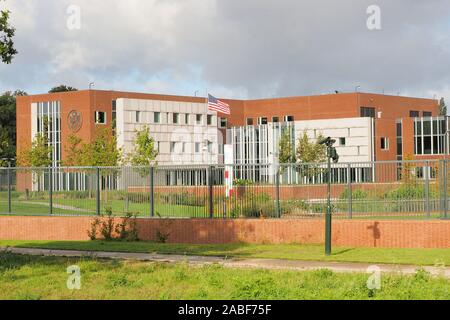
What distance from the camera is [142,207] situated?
2523 cm

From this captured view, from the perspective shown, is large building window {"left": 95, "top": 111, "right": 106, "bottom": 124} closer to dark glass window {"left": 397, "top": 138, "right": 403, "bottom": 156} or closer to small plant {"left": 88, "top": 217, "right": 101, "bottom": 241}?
dark glass window {"left": 397, "top": 138, "right": 403, "bottom": 156}

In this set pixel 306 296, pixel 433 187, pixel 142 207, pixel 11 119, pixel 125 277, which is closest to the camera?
pixel 306 296

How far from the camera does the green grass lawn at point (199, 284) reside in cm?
1177

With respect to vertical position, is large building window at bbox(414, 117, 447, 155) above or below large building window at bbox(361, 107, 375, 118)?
below

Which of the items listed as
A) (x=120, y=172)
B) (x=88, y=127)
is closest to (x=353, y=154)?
(x=88, y=127)

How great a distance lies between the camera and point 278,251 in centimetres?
2028

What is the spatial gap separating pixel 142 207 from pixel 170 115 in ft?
195

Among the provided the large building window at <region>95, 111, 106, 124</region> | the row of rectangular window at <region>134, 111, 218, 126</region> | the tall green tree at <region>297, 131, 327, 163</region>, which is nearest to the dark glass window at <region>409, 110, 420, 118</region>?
the row of rectangular window at <region>134, 111, 218, 126</region>

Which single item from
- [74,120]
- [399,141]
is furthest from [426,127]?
[74,120]

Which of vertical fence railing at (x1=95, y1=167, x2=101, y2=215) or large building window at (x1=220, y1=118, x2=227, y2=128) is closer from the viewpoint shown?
vertical fence railing at (x1=95, y1=167, x2=101, y2=215)

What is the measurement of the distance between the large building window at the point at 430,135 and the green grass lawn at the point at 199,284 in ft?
215

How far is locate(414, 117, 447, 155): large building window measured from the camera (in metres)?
77.2

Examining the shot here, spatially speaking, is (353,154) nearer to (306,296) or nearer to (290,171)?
(290,171)

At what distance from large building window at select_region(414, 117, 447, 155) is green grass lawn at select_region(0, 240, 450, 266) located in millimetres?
59345
